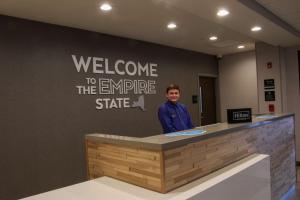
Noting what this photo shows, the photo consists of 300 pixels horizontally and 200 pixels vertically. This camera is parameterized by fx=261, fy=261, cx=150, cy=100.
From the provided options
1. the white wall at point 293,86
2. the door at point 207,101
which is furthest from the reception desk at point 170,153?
the door at point 207,101

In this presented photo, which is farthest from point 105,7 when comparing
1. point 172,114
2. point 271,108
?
point 271,108

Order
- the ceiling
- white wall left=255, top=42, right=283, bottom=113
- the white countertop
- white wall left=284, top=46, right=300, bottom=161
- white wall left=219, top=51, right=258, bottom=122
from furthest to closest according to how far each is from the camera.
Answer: white wall left=219, top=51, right=258, bottom=122 → white wall left=284, top=46, right=300, bottom=161 → white wall left=255, top=42, right=283, bottom=113 → the ceiling → the white countertop

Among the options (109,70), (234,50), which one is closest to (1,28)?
(109,70)

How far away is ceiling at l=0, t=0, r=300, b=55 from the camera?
114 inches

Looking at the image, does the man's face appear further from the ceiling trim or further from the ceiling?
the ceiling trim

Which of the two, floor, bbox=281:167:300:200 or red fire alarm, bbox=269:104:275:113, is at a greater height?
red fire alarm, bbox=269:104:275:113

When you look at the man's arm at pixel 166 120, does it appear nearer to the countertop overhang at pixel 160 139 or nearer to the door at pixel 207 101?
the countertop overhang at pixel 160 139

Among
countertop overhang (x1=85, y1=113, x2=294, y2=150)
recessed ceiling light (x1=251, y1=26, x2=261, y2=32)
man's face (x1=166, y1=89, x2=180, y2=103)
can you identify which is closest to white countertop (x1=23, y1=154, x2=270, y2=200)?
countertop overhang (x1=85, y1=113, x2=294, y2=150)

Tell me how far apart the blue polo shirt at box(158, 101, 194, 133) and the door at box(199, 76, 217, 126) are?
306 cm

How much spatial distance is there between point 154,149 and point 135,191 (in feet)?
1.04

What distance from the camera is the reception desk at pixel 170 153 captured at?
65.8 inches

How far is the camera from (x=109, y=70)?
4.27m

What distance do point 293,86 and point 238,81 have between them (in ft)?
4.54

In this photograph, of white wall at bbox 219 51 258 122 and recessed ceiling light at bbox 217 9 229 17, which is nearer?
recessed ceiling light at bbox 217 9 229 17
